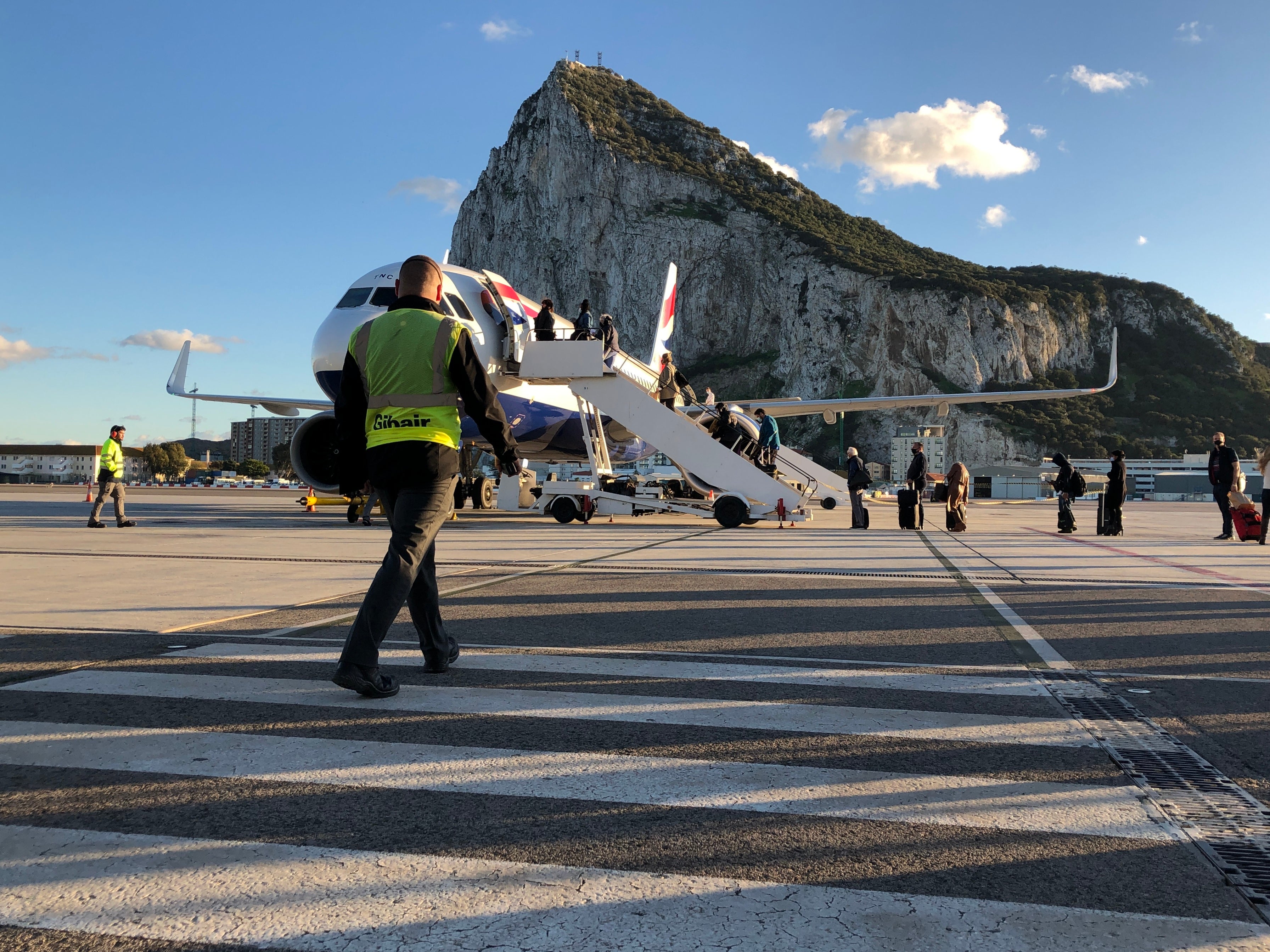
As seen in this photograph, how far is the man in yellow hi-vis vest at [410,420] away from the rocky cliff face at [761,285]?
12614 cm

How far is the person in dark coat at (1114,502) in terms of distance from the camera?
16547 millimetres

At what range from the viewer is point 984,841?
2.22 meters

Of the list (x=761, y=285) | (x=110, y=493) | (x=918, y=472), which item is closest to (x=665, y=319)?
(x=918, y=472)

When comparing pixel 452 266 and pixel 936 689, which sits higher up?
pixel 452 266

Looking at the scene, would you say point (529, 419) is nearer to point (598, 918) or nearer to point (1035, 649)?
point (1035, 649)

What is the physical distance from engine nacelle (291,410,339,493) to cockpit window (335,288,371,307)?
9.15ft

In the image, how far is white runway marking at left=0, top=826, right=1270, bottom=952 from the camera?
172 cm

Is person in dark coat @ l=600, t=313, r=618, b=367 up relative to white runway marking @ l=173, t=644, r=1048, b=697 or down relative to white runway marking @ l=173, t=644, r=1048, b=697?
up

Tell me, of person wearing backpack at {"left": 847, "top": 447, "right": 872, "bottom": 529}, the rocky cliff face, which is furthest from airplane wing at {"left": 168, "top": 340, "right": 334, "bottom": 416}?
the rocky cliff face

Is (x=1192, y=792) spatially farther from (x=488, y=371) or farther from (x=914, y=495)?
(x=914, y=495)

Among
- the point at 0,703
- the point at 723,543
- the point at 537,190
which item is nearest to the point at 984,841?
the point at 0,703

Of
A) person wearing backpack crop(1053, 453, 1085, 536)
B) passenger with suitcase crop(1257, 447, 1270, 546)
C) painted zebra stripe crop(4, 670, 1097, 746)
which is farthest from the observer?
person wearing backpack crop(1053, 453, 1085, 536)

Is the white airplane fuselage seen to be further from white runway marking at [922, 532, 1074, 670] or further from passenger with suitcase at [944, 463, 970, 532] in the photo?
white runway marking at [922, 532, 1074, 670]

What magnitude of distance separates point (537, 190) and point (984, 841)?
479 ft
